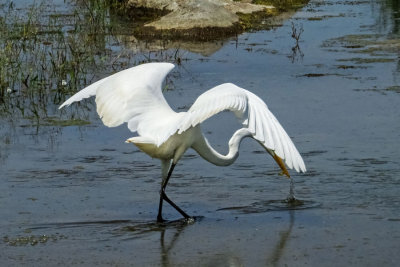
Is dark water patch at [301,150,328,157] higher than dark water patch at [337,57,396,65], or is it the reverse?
dark water patch at [337,57,396,65]

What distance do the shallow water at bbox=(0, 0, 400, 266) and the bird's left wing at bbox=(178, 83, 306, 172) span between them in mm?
638

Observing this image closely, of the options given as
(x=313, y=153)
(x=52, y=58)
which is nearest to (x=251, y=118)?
(x=313, y=153)

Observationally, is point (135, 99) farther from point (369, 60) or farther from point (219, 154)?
point (369, 60)

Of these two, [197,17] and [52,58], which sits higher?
[197,17]

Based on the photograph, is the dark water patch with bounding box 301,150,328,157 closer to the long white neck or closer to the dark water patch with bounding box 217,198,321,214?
the dark water patch with bounding box 217,198,321,214

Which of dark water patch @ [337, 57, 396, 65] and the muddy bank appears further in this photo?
the muddy bank

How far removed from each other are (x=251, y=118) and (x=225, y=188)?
1.59 m

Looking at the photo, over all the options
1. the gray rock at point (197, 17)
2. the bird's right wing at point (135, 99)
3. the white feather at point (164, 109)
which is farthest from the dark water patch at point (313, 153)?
the gray rock at point (197, 17)

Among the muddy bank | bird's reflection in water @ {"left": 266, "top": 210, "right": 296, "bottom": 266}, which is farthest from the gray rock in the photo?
bird's reflection in water @ {"left": 266, "top": 210, "right": 296, "bottom": 266}

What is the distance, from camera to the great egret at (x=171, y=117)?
5.70 metres

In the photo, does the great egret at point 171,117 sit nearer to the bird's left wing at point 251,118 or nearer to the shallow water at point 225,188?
the bird's left wing at point 251,118

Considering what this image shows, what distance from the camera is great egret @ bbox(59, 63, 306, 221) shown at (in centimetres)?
570

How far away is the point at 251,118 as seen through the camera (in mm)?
5715

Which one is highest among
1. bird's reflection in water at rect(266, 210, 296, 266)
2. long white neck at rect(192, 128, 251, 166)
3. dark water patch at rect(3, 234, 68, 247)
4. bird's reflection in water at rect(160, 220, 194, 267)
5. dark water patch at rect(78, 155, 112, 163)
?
long white neck at rect(192, 128, 251, 166)
